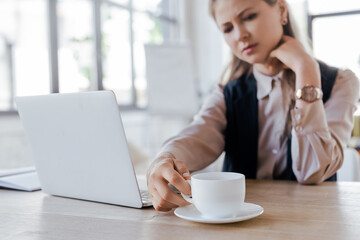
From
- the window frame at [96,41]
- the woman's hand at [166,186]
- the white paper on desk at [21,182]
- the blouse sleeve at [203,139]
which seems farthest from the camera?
the window frame at [96,41]

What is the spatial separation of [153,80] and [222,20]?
3073mm

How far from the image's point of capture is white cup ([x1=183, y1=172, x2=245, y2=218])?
70cm

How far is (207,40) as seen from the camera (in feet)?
19.8

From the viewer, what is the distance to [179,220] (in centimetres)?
76

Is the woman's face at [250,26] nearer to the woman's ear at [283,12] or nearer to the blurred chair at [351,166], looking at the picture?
the woman's ear at [283,12]

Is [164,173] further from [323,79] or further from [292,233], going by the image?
[323,79]

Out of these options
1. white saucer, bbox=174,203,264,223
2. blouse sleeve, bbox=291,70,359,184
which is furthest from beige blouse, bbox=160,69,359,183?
white saucer, bbox=174,203,264,223

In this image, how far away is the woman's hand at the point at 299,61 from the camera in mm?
1234

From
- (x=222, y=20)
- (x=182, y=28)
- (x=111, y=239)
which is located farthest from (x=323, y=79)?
(x=182, y=28)

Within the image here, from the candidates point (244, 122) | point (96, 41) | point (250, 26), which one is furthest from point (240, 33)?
point (96, 41)

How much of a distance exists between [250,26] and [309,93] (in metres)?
0.29

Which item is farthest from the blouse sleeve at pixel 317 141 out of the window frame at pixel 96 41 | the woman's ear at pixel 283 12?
the window frame at pixel 96 41

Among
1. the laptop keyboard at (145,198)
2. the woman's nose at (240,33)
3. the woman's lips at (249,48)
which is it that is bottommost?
the laptop keyboard at (145,198)

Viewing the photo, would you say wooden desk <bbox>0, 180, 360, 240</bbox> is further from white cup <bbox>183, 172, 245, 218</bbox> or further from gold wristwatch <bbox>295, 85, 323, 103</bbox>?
gold wristwatch <bbox>295, 85, 323, 103</bbox>
